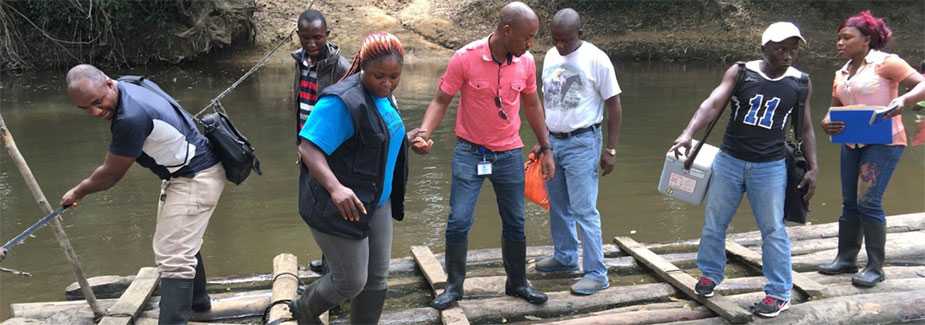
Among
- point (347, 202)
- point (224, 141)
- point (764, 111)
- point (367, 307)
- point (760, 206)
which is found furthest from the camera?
point (760, 206)

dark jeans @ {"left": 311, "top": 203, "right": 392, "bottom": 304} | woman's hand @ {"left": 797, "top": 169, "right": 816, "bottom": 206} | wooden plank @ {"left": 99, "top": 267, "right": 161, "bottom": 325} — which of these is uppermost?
woman's hand @ {"left": 797, "top": 169, "right": 816, "bottom": 206}

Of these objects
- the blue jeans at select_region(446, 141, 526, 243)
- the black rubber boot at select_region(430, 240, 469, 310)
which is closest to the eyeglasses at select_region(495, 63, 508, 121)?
the blue jeans at select_region(446, 141, 526, 243)

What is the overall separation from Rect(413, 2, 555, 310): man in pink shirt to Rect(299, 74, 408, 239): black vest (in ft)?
2.29

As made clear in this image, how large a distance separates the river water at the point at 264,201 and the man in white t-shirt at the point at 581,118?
1.96 meters

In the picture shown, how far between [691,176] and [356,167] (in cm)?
202

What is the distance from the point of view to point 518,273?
4.05 m

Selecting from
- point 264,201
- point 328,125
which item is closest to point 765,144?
point 328,125

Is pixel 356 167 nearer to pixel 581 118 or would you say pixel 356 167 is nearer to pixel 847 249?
pixel 581 118

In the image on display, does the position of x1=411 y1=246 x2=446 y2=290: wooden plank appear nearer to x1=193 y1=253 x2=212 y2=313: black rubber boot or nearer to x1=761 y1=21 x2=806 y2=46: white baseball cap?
x1=193 y1=253 x2=212 y2=313: black rubber boot

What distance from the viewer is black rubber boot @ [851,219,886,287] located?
4.30 m

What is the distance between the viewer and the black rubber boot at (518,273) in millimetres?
3973

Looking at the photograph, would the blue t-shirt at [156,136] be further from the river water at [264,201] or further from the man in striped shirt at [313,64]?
the river water at [264,201]

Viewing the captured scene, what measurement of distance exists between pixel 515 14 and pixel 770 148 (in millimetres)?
1462

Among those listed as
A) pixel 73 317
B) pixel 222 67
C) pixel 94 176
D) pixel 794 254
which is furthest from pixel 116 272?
pixel 222 67
